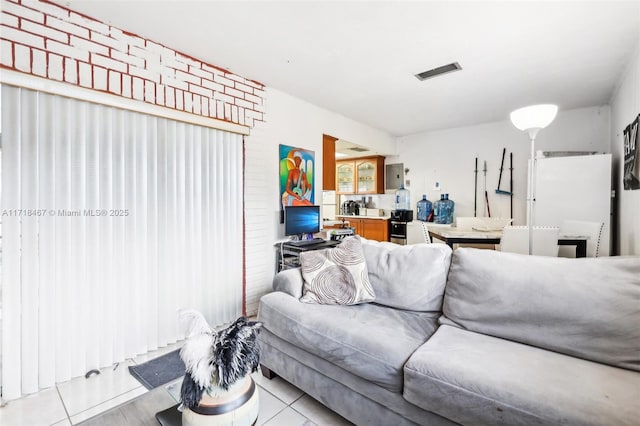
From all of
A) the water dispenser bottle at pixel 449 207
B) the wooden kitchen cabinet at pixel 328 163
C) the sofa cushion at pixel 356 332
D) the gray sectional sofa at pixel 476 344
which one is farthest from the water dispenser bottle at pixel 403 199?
the sofa cushion at pixel 356 332

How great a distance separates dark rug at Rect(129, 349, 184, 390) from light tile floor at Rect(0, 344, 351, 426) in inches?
1.8

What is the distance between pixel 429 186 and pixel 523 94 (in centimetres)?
229

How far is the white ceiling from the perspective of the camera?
190 centimetres

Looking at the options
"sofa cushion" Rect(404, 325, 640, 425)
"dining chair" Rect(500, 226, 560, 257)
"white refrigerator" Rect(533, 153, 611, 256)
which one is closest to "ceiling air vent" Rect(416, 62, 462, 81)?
"dining chair" Rect(500, 226, 560, 257)

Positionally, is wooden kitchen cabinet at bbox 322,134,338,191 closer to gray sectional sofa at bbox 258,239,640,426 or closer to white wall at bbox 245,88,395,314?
white wall at bbox 245,88,395,314

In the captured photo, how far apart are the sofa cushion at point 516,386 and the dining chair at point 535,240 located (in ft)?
5.61

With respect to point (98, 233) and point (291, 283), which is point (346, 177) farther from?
point (98, 233)

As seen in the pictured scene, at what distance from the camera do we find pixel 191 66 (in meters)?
2.53

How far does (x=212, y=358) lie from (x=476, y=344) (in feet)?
4.05

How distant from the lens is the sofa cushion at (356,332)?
1349mm

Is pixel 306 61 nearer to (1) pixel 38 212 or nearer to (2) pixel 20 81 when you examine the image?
(2) pixel 20 81

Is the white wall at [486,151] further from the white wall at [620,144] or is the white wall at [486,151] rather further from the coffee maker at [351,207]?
the coffee maker at [351,207]

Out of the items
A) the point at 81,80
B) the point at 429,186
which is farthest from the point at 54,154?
the point at 429,186

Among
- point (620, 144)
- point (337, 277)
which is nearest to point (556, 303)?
point (337, 277)
